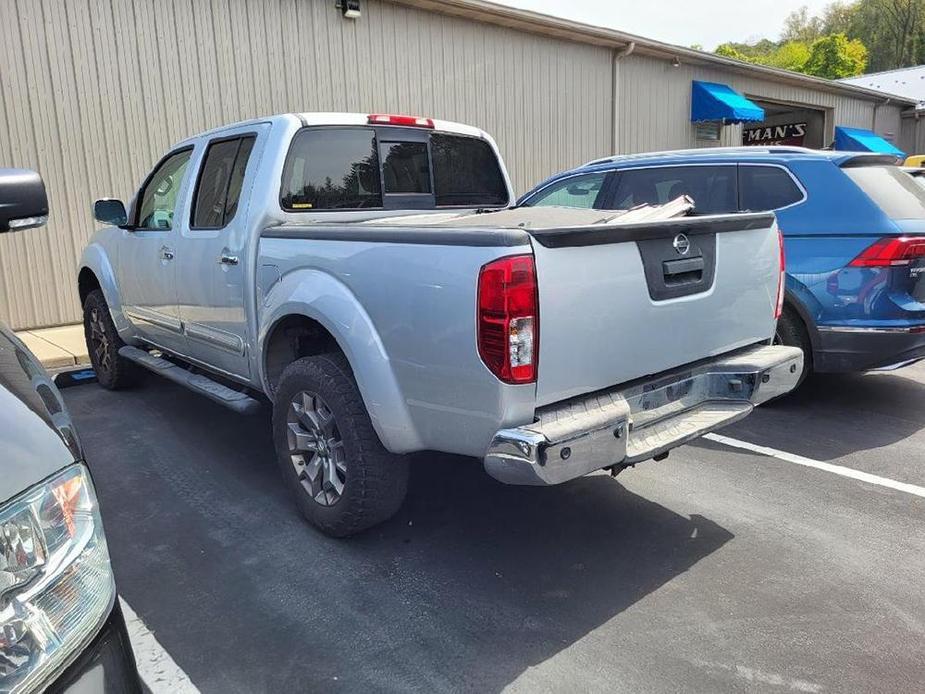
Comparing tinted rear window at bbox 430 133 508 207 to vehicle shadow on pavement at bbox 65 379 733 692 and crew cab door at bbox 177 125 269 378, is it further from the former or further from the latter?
vehicle shadow on pavement at bbox 65 379 733 692

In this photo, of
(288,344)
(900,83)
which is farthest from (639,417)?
(900,83)

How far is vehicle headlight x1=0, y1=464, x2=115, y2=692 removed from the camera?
1.27 metres

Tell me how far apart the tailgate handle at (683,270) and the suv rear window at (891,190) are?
8.34 ft

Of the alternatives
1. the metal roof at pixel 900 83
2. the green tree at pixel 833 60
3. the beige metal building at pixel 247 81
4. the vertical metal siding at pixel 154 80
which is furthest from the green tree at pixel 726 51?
the vertical metal siding at pixel 154 80

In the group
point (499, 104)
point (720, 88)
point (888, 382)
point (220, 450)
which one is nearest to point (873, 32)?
point (720, 88)

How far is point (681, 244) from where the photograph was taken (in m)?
3.18

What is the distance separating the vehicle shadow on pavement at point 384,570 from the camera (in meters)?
2.65

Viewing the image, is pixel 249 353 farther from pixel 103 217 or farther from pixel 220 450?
pixel 103 217

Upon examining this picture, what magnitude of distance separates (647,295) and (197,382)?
289cm

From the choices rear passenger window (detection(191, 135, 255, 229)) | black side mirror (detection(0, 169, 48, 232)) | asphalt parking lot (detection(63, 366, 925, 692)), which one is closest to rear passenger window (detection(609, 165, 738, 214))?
asphalt parking lot (detection(63, 366, 925, 692))

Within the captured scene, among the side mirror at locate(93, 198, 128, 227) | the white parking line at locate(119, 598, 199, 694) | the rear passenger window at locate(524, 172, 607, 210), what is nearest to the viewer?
the white parking line at locate(119, 598, 199, 694)

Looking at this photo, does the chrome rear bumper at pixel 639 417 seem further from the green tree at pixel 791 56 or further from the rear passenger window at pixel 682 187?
the green tree at pixel 791 56

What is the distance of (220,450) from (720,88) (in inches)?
608

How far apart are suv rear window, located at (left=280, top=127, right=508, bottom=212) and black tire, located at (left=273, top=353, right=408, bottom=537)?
1087 mm
